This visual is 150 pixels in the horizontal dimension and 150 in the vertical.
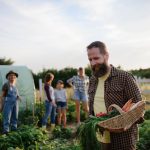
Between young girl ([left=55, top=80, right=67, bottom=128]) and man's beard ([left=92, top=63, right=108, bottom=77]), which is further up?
man's beard ([left=92, top=63, right=108, bottom=77])

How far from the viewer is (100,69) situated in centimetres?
A: 423

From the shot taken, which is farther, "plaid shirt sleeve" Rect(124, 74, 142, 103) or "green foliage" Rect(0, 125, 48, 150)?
"green foliage" Rect(0, 125, 48, 150)

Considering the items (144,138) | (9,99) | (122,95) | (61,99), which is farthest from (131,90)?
(61,99)

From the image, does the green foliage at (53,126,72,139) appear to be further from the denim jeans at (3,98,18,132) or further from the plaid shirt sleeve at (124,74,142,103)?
the plaid shirt sleeve at (124,74,142,103)

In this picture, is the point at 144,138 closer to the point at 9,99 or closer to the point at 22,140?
the point at 22,140

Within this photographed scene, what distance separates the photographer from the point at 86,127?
12.9 ft

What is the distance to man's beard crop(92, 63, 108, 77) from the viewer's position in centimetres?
420

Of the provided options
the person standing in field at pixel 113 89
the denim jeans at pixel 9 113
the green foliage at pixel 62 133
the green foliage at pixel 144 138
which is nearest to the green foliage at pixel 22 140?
the green foliage at pixel 144 138

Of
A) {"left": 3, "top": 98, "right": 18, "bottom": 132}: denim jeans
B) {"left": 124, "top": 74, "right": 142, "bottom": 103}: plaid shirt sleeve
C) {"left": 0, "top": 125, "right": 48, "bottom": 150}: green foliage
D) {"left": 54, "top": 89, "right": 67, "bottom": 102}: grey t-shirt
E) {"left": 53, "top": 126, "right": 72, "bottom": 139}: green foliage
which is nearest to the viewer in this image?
{"left": 124, "top": 74, "right": 142, "bottom": 103}: plaid shirt sleeve

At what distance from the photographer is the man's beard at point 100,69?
4.20 meters

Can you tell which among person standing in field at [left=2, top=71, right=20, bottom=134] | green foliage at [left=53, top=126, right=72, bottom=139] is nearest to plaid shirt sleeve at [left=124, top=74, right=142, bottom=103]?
green foliage at [left=53, top=126, right=72, bottom=139]

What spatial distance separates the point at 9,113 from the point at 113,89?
668 centimetres

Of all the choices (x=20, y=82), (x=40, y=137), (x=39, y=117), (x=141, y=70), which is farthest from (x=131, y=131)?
(x=141, y=70)

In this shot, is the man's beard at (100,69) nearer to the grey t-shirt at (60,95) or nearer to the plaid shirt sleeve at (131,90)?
the plaid shirt sleeve at (131,90)
